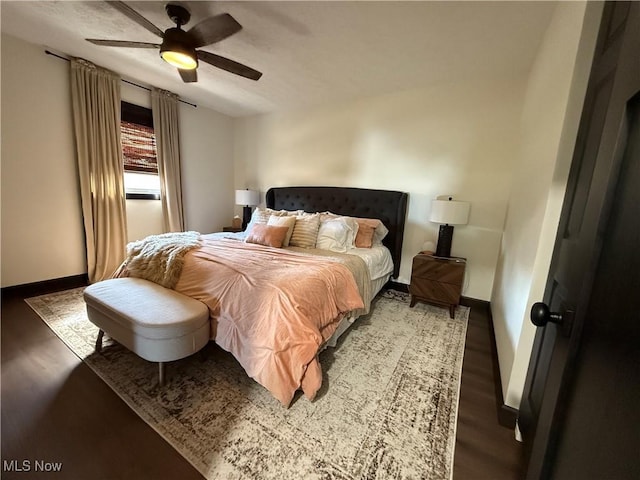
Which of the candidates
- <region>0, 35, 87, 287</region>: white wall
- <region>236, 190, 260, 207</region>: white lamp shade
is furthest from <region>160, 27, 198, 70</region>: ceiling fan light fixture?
<region>236, 190, 260, 207</region>: white lamp shade

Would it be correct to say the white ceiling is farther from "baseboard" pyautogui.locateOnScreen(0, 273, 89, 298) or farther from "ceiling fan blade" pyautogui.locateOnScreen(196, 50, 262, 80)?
"baseboard" pyautogui.locateOnScreen(0, 273, 89, 298)

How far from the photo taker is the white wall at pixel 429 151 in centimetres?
278

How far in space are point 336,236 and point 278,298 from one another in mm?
1452

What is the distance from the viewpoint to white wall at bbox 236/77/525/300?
109 inches

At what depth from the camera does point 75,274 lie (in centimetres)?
312

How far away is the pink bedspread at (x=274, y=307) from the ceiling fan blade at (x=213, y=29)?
1617mm

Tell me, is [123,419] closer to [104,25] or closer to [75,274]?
[75,274]

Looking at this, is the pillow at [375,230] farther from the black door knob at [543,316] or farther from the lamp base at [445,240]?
the black door knob at [543,316]

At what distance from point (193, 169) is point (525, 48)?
14.3 ft

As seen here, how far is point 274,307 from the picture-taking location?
1545mm

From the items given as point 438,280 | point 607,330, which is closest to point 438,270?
point 438,280

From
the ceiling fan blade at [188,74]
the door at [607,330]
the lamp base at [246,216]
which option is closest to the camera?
the door at [607,330]

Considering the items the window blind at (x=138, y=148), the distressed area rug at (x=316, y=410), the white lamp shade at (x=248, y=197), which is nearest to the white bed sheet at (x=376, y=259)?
the distressed area rug at (x=316, y=410)

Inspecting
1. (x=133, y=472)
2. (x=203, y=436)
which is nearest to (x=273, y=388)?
(x=203, y=436)
